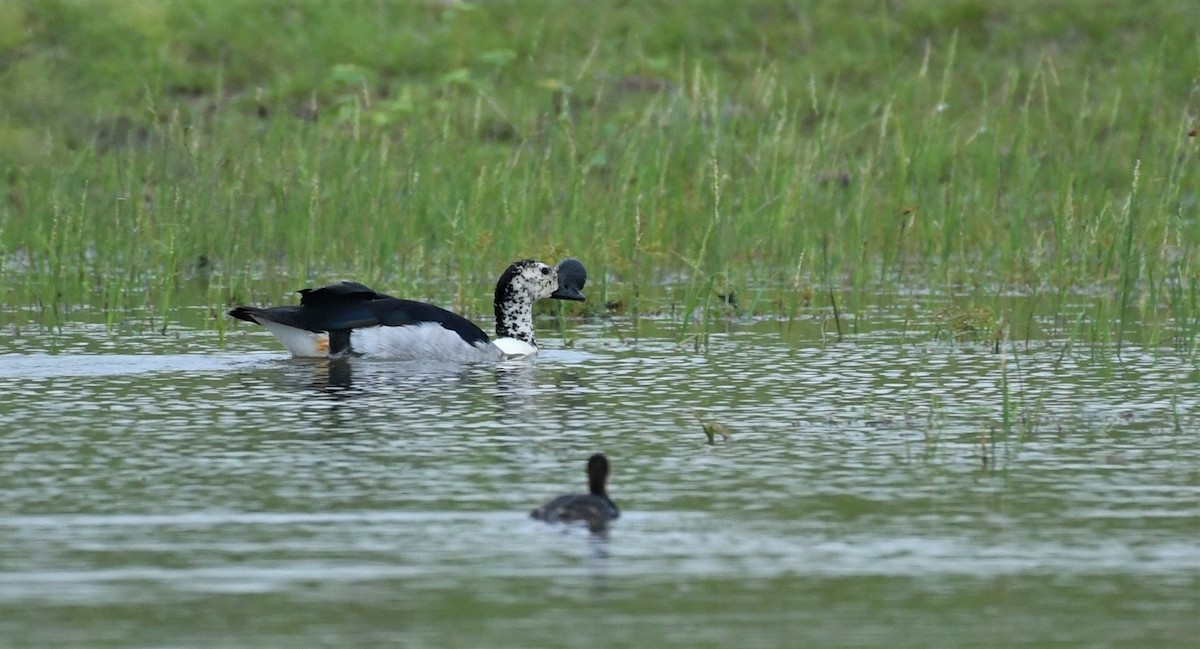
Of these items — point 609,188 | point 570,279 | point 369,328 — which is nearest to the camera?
point 369,328

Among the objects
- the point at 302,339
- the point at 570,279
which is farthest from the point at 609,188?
the point at 302,339

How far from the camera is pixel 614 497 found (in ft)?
25.0

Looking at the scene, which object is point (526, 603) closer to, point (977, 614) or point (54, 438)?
point (977, 614)

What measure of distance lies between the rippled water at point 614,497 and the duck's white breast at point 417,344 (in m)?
0.23

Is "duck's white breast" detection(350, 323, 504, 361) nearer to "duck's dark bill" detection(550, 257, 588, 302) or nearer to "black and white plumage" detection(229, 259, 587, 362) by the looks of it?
"black and white plumage" detection(229, 259, 587, 362)

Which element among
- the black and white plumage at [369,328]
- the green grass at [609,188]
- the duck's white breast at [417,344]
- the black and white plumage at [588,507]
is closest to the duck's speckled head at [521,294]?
the black and white plumage at [369,328]

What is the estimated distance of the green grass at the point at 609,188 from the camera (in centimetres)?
1409

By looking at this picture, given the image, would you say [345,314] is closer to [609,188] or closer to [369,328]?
[369,328]

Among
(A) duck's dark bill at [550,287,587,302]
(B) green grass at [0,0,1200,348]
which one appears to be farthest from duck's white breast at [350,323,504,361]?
(B) green grass at [0,0,1200,348]

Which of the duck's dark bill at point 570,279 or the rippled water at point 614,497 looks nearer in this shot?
the rippled water at point 614,497

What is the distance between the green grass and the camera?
14086 millimetres

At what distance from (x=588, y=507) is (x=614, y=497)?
20.6 inches

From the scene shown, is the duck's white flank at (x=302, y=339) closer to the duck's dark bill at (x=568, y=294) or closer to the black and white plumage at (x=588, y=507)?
the duck's dark bill at (x=568, y=294)

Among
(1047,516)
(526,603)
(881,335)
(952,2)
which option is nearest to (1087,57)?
(952,2)
